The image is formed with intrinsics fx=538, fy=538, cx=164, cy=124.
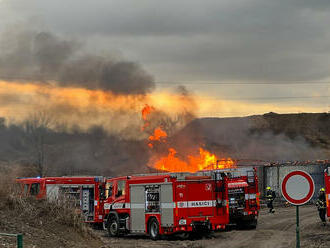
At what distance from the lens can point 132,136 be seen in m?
52.3

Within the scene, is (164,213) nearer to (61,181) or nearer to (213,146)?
(61,181)

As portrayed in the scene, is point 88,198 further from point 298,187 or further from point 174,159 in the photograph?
point 174,159

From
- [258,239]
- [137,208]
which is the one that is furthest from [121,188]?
[258,239]

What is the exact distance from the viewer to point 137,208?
21.9 m

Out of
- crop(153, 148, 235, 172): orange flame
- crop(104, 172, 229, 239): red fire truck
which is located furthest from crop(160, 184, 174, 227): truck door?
crop(153, 148, 235, 172): orange flame

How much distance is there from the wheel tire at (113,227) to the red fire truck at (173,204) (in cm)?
20

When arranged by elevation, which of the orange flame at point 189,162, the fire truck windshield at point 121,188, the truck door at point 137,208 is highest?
the orange flame at point 189,162

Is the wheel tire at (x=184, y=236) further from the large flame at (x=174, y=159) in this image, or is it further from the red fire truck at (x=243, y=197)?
the large flame at (x=174, y=159)

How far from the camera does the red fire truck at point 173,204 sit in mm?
20609

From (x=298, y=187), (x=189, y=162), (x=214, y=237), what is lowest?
(x=214, y=237)

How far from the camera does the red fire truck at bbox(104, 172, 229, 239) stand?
67.6ft

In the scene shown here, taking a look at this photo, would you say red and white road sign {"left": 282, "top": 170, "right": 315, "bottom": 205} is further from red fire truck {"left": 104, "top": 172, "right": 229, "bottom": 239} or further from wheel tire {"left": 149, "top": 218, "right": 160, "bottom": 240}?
wheel tire {"left": 149, "top": 218, "right": 160, "bottom": 240}

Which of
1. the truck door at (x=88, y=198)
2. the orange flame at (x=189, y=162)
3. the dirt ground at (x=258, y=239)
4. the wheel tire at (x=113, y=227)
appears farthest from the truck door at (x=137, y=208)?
the orange flame at (x=189, y=162)

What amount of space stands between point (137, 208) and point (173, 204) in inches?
79.0
